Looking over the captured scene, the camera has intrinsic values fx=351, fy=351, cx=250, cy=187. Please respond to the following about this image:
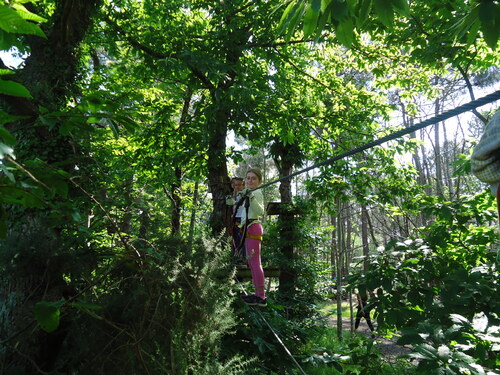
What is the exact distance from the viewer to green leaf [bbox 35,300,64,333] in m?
1.30

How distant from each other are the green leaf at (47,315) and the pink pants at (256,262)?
2681mm

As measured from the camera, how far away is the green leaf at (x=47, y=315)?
1.30 metres

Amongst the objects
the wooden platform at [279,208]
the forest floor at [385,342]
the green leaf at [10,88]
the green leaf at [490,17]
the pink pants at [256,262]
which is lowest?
the forest floor at [385,342]

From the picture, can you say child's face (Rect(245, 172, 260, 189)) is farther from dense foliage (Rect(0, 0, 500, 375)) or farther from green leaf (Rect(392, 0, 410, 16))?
green leaf (Rect(392, 0, 410, 16))

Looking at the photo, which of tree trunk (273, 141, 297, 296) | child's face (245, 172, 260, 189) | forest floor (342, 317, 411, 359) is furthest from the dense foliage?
forest floor (342, 317, 411, 359)

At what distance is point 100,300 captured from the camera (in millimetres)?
2143

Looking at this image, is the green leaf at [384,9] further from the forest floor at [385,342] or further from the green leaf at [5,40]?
the forest floor at [385,342]

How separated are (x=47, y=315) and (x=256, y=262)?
3.01m

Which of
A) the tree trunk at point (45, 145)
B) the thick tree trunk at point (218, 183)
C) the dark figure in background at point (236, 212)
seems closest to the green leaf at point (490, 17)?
the tree trunk at point (45, 145)

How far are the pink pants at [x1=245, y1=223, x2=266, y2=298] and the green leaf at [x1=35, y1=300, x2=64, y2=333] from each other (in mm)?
2681

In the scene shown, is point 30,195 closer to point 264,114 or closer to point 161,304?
point 161,304

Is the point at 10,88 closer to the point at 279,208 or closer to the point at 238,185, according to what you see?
the point at 238,185

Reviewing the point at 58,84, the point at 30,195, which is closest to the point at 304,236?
the point at 58,84

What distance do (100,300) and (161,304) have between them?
37 cm
